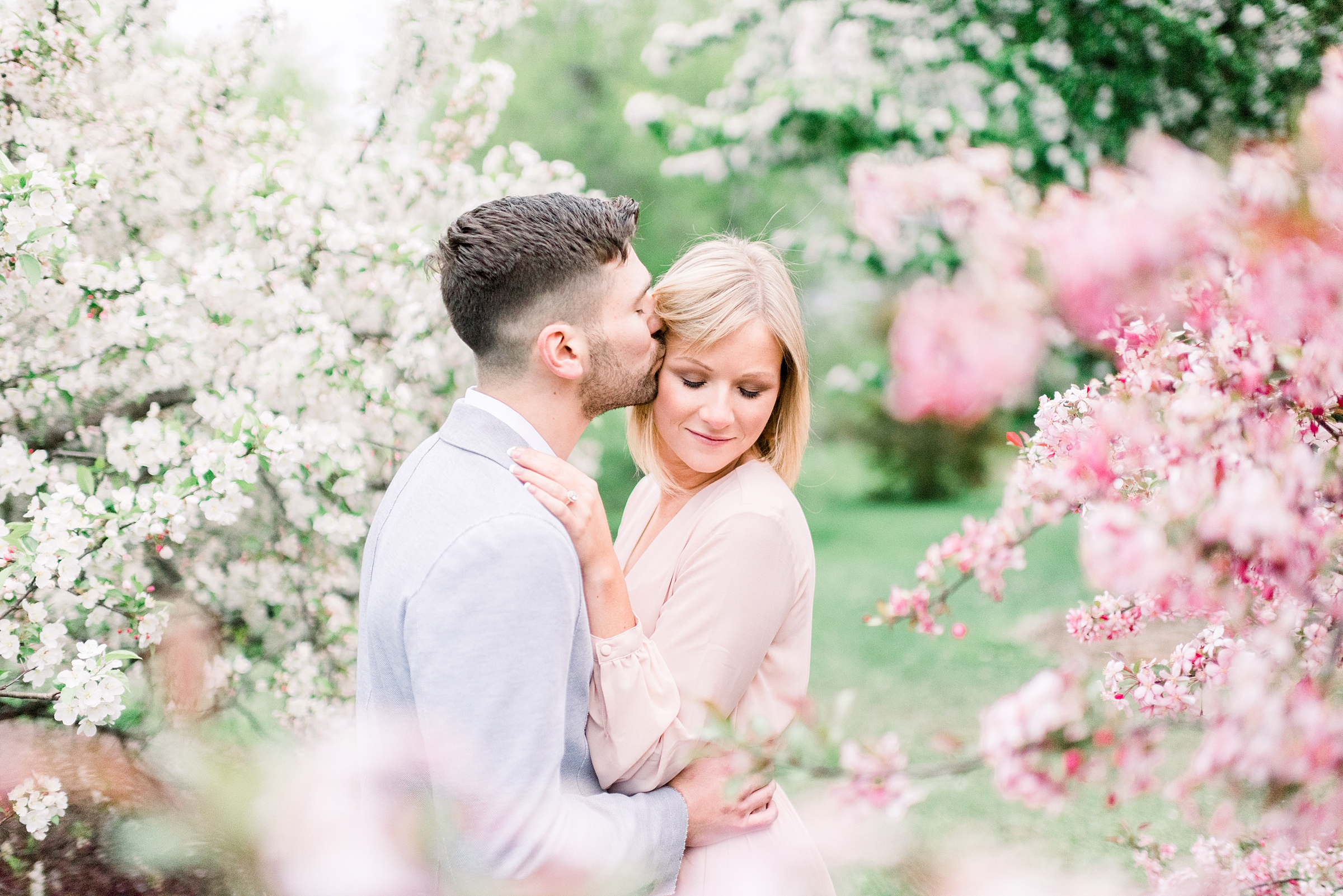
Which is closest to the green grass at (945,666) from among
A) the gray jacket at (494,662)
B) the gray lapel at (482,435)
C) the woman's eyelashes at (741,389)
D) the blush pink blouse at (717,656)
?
the blush pink blouse at (717,656)

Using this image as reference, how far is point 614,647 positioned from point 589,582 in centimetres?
14

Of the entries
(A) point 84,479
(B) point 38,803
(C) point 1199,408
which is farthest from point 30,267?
(C) point 1199,408

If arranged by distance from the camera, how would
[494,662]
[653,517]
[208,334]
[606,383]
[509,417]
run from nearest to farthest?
[494,662], [509,417], [606,383], [653,517], [208,334]

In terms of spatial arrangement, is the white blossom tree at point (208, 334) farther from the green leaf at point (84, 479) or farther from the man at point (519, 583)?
the man at point (519, 583)

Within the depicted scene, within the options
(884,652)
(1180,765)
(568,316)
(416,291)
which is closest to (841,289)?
(884,652)

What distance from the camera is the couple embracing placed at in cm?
159

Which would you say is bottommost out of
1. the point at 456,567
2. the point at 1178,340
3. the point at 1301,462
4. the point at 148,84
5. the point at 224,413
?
the point at 224,413

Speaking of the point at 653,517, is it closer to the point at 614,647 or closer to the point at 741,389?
the point at 741,389

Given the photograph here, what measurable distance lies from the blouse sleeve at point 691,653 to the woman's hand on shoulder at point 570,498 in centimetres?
19

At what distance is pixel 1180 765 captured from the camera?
18.3ft

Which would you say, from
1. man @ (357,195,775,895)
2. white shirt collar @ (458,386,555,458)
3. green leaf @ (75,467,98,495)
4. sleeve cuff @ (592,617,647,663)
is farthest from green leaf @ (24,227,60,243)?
sleeve cuff @ (592,617,647,663)

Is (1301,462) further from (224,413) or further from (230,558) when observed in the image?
(230,558)

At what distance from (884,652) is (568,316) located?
26.2 feet

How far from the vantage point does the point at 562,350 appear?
1960 mm
